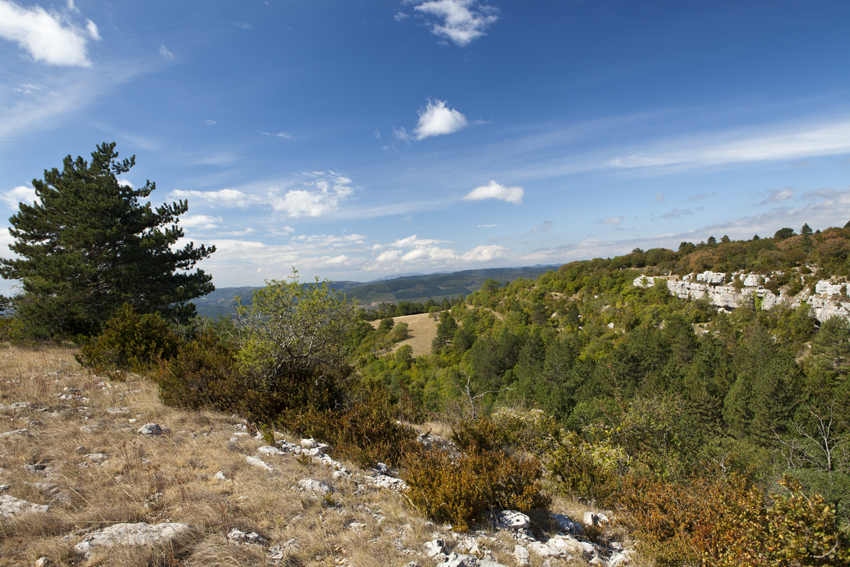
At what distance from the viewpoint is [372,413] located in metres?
7.34

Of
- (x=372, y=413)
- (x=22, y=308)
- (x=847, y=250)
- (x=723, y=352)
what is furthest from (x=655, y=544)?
(x=847, y=250)

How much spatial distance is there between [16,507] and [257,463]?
2.51m

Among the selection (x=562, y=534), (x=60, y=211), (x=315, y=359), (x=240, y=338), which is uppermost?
(x=60, y=211)

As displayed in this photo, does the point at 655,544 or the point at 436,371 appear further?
the point at 436,371

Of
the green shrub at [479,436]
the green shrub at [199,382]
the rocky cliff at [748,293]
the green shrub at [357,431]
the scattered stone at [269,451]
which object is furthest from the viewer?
the rocky cliff at [748,293]

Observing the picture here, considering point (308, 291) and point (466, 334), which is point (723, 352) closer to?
point (466, 334)

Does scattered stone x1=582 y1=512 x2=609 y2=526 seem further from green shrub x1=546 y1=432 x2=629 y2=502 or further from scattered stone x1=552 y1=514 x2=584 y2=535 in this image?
green shrub x1=546 y1=432 x2=629 y2=502

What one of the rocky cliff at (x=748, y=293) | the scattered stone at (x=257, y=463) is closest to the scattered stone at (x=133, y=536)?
the scattered stone at (x=257, y=463)

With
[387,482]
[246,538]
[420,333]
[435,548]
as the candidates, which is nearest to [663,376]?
[387,482]

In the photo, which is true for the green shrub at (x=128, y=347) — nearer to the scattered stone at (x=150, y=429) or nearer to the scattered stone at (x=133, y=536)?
the scattered stone at (x=150, y=429)

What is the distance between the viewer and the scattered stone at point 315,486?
4.84 meters

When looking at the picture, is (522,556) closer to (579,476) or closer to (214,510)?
(214,510)

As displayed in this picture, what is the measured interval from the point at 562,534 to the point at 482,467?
1.34m

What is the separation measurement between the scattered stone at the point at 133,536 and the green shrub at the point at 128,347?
7564mm
